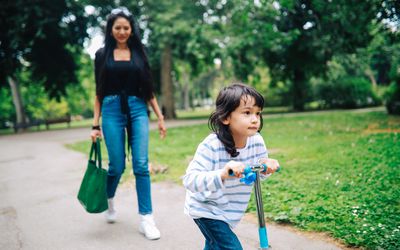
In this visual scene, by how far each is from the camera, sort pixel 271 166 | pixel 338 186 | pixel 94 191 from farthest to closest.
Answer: pixel 338 186
pixel 94 191
pixel 271 166

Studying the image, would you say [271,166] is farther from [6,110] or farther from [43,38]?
[6,110]

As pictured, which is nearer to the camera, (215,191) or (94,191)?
(215,191)

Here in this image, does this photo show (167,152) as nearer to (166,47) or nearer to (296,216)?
(296,216)

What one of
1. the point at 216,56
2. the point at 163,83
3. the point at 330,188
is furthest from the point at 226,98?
the point at 163,83

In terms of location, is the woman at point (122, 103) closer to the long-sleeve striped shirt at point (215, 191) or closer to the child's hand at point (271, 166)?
the long-sleeve striped shirt at point (215, 191)

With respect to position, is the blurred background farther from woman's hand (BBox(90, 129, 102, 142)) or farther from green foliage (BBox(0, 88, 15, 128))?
green foliage (BBox(0, 88, 15, 128))

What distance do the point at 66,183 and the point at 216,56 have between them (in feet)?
41.4

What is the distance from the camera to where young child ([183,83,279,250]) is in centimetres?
203

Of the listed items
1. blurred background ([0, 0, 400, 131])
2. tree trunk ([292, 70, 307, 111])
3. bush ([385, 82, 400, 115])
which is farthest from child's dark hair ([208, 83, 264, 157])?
tree trunk ([292, 70, 307, 111])

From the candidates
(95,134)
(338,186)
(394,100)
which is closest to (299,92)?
(394,100)

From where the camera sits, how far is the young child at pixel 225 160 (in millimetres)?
2029

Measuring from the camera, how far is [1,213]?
4.12 metres

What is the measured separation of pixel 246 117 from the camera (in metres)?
2.04

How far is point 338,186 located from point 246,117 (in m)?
2.77
